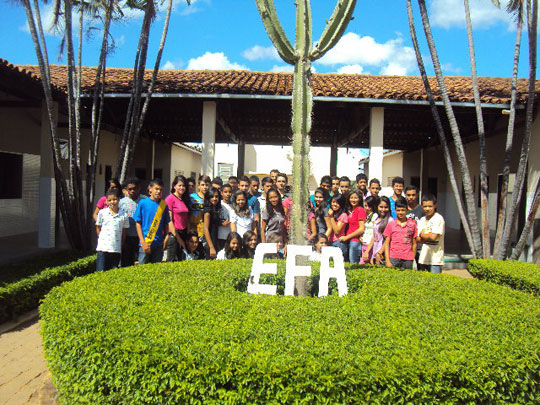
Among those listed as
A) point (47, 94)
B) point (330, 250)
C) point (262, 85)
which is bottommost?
point (330, 250)

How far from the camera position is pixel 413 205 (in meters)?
6.76

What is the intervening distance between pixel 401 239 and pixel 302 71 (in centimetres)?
270

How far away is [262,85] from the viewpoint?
444 inches

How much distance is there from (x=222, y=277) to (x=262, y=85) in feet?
24.5

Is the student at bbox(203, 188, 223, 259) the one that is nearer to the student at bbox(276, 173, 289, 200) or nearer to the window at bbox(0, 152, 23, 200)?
the student at bbox(276, 173, 289, 200)

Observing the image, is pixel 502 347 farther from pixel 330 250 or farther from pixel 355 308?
pixel 330 250

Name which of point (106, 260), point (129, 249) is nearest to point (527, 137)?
point (129, 249)

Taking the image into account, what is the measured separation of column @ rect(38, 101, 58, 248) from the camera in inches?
390

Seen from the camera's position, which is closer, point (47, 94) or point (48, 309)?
point (48, 309)

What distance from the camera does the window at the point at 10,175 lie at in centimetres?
1140

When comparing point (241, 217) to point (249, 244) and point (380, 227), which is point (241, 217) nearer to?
point (249, 244)

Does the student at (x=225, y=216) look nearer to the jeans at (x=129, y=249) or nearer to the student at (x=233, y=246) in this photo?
the student at (x=233, y=246)

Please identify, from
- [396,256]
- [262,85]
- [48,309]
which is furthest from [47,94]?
[396,256]

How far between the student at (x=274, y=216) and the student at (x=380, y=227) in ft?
4.36
